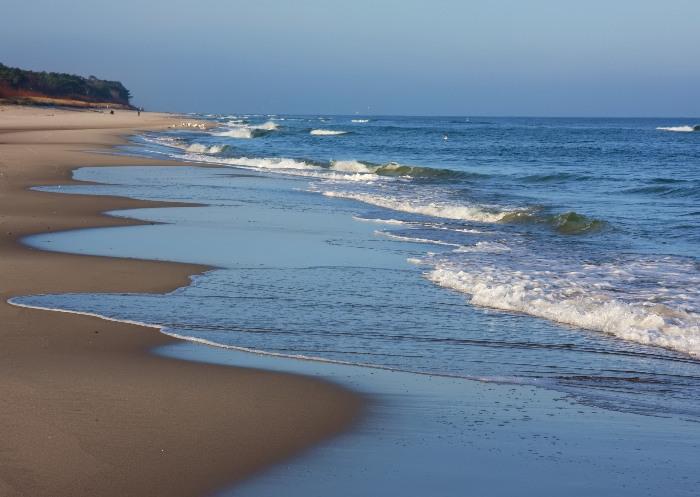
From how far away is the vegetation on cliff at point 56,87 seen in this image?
356 feet

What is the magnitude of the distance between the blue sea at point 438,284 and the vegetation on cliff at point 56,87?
90.3 meters

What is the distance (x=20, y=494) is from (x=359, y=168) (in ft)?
93.5

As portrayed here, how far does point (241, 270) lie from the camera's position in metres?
9.50

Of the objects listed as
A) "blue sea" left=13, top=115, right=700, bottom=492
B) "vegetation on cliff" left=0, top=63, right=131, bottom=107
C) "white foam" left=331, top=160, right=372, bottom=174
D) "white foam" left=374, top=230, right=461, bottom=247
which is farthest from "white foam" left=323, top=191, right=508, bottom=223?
"vegetation on cliff" left=0, top=63, right=131, bottom=107

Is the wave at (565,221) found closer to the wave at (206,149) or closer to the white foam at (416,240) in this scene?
the white foam at (416,240)

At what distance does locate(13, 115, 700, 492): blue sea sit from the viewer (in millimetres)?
6270

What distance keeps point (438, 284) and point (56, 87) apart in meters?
134

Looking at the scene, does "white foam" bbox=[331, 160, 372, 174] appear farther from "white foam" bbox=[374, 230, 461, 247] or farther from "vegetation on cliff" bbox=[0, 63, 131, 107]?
"vegetation on cliff" bbox=[0, 63, 131, 107]

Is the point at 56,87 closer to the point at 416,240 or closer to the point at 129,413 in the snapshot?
the point at 416,240

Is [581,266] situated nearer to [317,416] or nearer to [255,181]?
[317,416]

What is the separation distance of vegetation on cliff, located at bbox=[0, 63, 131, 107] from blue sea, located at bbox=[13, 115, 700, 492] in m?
90.3

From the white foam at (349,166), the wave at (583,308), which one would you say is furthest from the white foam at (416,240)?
the white foam at (349,166)

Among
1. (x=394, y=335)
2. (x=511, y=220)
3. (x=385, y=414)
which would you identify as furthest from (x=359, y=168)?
(x=385, y=414)

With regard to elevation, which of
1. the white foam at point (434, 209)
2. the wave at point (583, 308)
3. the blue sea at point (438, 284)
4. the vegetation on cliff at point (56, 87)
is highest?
the vegetation on cliff at point (56, 87)
